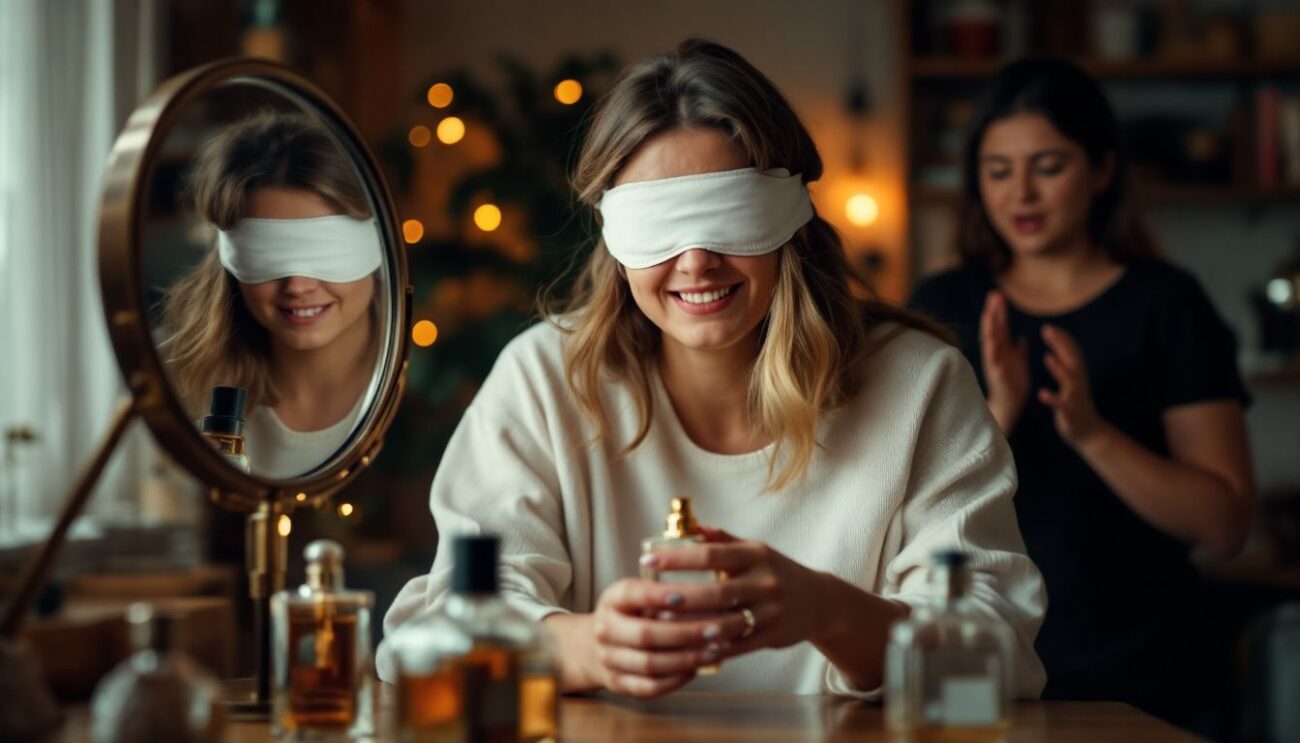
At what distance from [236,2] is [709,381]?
280 centimetres

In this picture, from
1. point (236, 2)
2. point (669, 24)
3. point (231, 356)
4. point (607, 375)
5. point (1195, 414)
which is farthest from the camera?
point (669, 24)

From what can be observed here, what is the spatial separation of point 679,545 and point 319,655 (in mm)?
261

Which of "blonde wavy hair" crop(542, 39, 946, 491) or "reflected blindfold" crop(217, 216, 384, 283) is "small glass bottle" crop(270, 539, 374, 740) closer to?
"reflected blindfold" crop(217, 216, 384, 283)

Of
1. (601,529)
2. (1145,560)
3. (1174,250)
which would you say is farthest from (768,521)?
(1174,250)

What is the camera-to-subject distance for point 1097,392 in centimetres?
A: 208

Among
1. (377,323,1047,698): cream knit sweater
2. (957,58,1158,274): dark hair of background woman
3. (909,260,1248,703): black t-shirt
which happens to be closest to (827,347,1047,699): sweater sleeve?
(377,323,1047,698): cream knit sweater

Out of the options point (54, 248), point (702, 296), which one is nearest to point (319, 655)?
point (702, 296)

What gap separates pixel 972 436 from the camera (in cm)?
137

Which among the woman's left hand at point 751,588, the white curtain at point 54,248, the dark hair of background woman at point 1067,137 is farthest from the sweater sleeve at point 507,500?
the white curtain at point 54,248

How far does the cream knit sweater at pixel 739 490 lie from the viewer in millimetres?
1298

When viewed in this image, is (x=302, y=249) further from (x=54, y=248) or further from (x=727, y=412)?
(x=54, y=248)

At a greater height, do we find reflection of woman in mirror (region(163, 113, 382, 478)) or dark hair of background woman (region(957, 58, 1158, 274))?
dark hair of background woman (region(957, 58, 1158, 274))

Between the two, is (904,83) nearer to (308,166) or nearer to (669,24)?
(669,24)

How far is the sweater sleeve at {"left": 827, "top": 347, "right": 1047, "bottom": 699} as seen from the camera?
120cm
